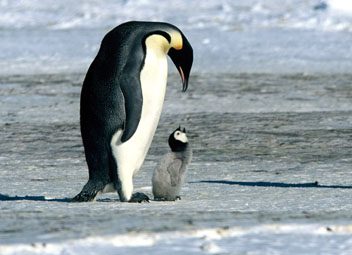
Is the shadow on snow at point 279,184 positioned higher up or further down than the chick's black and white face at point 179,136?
further down

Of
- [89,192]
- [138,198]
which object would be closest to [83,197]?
[89,192]

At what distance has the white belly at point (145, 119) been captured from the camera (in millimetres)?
6094

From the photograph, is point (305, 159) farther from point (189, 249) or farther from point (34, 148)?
point (189, 249)

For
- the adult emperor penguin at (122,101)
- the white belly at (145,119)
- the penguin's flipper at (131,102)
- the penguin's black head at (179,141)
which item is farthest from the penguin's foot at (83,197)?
the penguin's black head at (179,141)

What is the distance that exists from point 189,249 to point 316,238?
1.81 feet

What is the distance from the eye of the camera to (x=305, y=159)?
26.5 feet

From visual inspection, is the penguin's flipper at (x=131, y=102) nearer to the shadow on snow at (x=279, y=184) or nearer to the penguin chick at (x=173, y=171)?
the penguin chick at (x=173, y=171)

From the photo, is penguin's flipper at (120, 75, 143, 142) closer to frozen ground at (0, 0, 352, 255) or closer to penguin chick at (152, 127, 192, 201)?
penguin chick at (152, 127, 192, 201)

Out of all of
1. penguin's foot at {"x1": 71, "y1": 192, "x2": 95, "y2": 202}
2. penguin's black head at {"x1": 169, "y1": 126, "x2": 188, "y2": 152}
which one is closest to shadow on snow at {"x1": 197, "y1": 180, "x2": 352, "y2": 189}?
penguin's black head at {"x1": 169, "y1": 126, "x2": 188, "y2": 152}

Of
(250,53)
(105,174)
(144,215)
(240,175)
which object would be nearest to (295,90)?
(250,53)

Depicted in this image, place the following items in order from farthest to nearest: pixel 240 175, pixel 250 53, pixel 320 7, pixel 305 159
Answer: pixel 320 7
pixel 250 53
pixel 305 159
pixel 240 175

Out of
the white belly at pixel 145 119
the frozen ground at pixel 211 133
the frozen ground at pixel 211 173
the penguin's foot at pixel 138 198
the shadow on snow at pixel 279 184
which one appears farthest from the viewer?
the shadow on snow at pixel 279 184

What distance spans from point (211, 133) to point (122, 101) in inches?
137

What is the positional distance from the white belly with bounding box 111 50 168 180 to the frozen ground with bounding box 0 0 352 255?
258 millimetres
